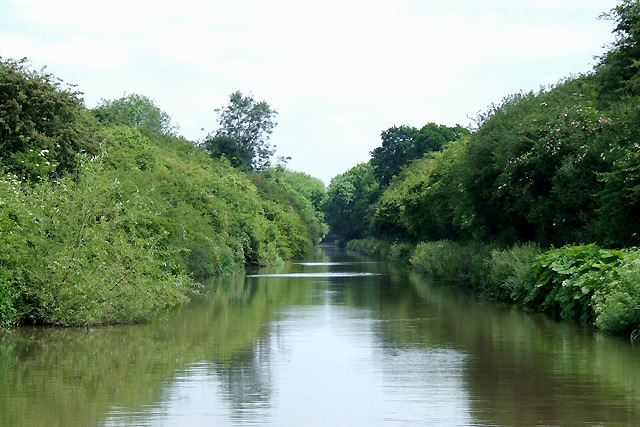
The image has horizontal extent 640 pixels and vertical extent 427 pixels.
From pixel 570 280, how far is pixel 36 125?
756 inches

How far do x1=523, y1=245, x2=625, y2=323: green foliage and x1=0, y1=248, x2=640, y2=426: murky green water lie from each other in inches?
31.6

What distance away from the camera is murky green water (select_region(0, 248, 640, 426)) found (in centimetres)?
1123

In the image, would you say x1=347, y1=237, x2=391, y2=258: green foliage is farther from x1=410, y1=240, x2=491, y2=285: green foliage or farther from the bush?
x1=410, y1=240, x2=491, y2=285: green foliage

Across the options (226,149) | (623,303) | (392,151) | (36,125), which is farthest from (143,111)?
(623,303)

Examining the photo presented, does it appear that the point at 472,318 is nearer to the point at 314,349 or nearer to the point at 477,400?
the point at 314,349

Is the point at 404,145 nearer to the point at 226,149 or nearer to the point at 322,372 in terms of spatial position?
the point at 226,149

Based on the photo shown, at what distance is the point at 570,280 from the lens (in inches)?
909

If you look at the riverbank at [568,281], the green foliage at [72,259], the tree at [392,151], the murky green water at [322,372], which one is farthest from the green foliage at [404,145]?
the green foliage at [72,259]

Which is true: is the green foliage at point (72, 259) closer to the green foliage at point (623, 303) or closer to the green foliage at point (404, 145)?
the green foliage at point (623, 303)

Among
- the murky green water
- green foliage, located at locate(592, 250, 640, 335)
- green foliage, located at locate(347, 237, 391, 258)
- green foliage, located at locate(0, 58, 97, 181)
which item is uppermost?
green foliage, located at locate(0, 58, 97, 181)

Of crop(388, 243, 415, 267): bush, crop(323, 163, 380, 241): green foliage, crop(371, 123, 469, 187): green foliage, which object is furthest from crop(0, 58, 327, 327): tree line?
crop(323, 163, 380, 241): green foliage

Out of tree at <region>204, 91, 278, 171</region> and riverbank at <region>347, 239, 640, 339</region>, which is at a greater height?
tree at <region>204, 91, 278, 171</region>

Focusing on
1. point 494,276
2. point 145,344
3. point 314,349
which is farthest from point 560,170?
point 145,344

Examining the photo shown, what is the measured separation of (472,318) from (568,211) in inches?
319
